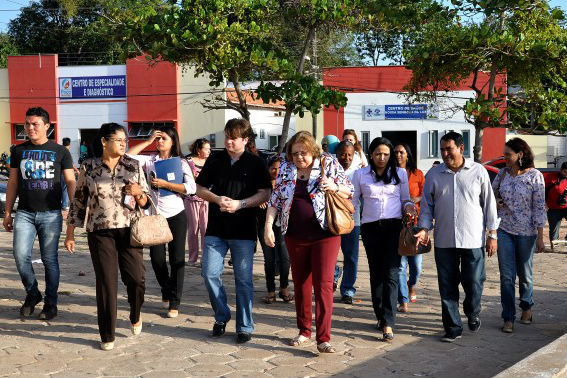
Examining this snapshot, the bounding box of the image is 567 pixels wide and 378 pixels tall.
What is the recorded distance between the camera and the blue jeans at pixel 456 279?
641 cm

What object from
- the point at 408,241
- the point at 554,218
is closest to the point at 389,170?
the point at 408,241

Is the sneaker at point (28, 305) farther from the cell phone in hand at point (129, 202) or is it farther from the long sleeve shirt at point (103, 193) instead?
the cell phone in hand at point (129, 202)

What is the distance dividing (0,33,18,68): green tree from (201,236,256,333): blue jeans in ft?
151

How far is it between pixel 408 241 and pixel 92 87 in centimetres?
3439

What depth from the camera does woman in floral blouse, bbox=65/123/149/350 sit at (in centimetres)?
604

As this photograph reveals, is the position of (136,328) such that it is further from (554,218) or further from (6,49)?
(6,49)

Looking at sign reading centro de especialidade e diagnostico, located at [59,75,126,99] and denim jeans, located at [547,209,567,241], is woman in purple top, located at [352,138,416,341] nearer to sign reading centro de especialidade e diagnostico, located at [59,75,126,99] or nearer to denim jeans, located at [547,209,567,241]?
denim jeans, located at [547,209,567,241]

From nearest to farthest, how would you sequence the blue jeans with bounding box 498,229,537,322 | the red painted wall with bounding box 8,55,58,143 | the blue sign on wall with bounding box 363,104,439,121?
the blue jeans with bounding box 498,229,537,322 → the blue sign on wall with bounding box 363,104,439,121 → the red painted wall with bounding box 8,55,58,143

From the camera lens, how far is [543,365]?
4.65m

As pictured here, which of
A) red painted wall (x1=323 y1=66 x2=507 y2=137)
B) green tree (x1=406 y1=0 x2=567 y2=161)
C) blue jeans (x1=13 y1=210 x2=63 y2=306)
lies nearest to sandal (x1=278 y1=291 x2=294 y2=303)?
blue jeans (x1=13 y1=210 x2=63 y2=306)

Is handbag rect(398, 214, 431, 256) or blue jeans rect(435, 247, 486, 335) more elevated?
handbag rect(398, 214, 431, 256)

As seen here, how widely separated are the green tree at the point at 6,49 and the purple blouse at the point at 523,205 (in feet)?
152

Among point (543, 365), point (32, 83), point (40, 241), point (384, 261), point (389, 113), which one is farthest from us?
point (32, 83)

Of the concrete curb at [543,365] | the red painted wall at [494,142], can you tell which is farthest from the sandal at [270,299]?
the red painted wall at [494,142]
